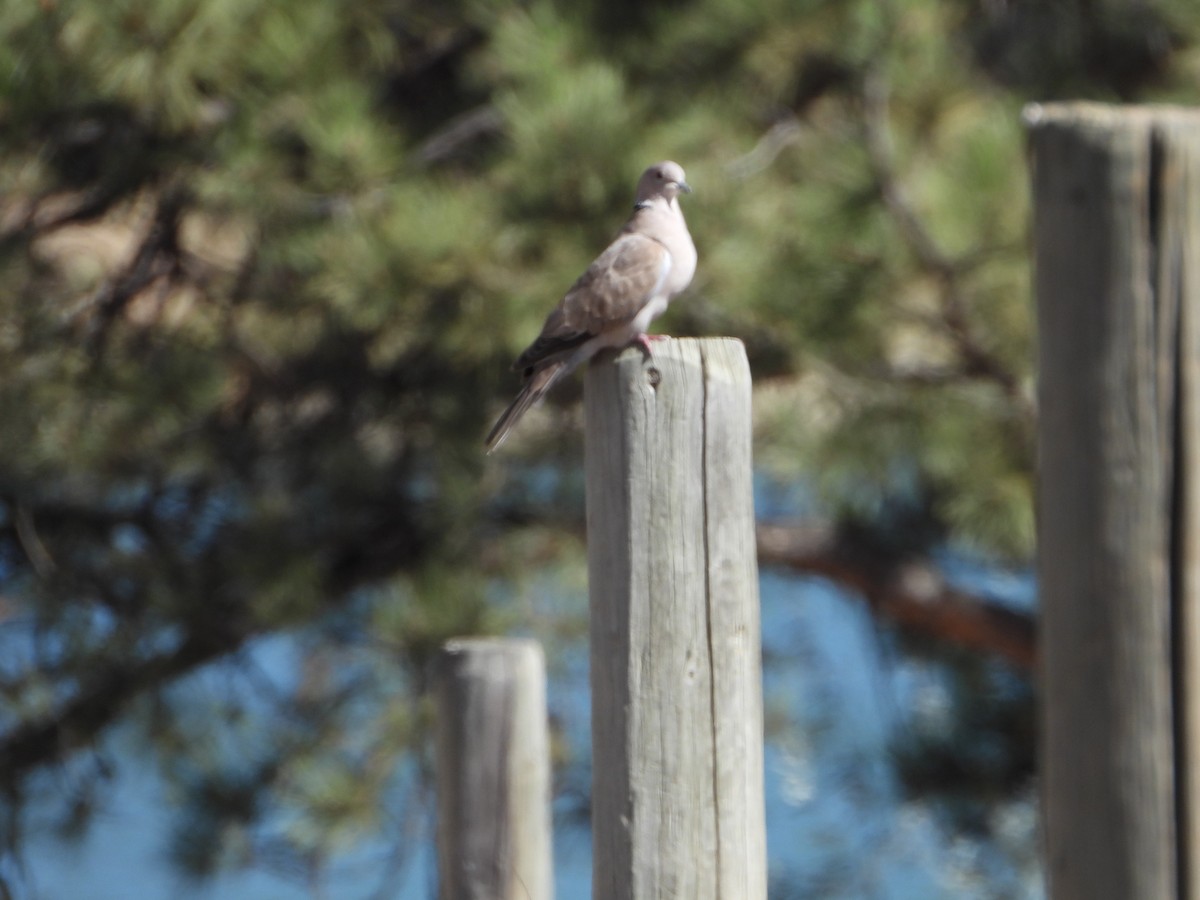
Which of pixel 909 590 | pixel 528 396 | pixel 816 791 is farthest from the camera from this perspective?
pixel 816 791

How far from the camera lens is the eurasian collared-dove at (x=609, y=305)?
225 centimetres

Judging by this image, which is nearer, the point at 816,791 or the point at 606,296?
the point at 606,296

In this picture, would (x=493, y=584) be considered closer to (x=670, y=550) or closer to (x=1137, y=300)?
(x=670, y=550)

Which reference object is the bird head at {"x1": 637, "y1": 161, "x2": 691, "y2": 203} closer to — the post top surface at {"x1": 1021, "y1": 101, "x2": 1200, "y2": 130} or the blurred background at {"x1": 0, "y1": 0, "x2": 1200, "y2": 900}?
the blurred background at {"x1": 0, "y1": 0, "x2": 1200, "y2": 900}

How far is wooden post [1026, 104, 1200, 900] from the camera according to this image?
1.31 m

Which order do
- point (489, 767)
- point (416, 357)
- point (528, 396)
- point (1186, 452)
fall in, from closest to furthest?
point (1186, 452) → point (528, 396) → point (489, 767) → point (416, 357)

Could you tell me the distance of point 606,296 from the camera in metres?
2.24

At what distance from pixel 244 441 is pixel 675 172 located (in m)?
1.99

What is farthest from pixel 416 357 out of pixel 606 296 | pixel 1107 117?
pixel 1107 117

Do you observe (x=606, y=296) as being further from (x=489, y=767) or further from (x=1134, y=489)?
(x=1134, y=489)

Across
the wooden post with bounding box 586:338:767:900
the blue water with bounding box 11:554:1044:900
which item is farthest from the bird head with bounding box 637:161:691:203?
the blue water with bounding box 11:554:1044:900

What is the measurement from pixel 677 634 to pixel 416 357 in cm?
249

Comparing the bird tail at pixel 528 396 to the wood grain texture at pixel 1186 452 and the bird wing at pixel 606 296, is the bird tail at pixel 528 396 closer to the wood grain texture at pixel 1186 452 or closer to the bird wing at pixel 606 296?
the bird wing at pixel 606 296

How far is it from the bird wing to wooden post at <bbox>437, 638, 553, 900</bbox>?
0.55 metres
